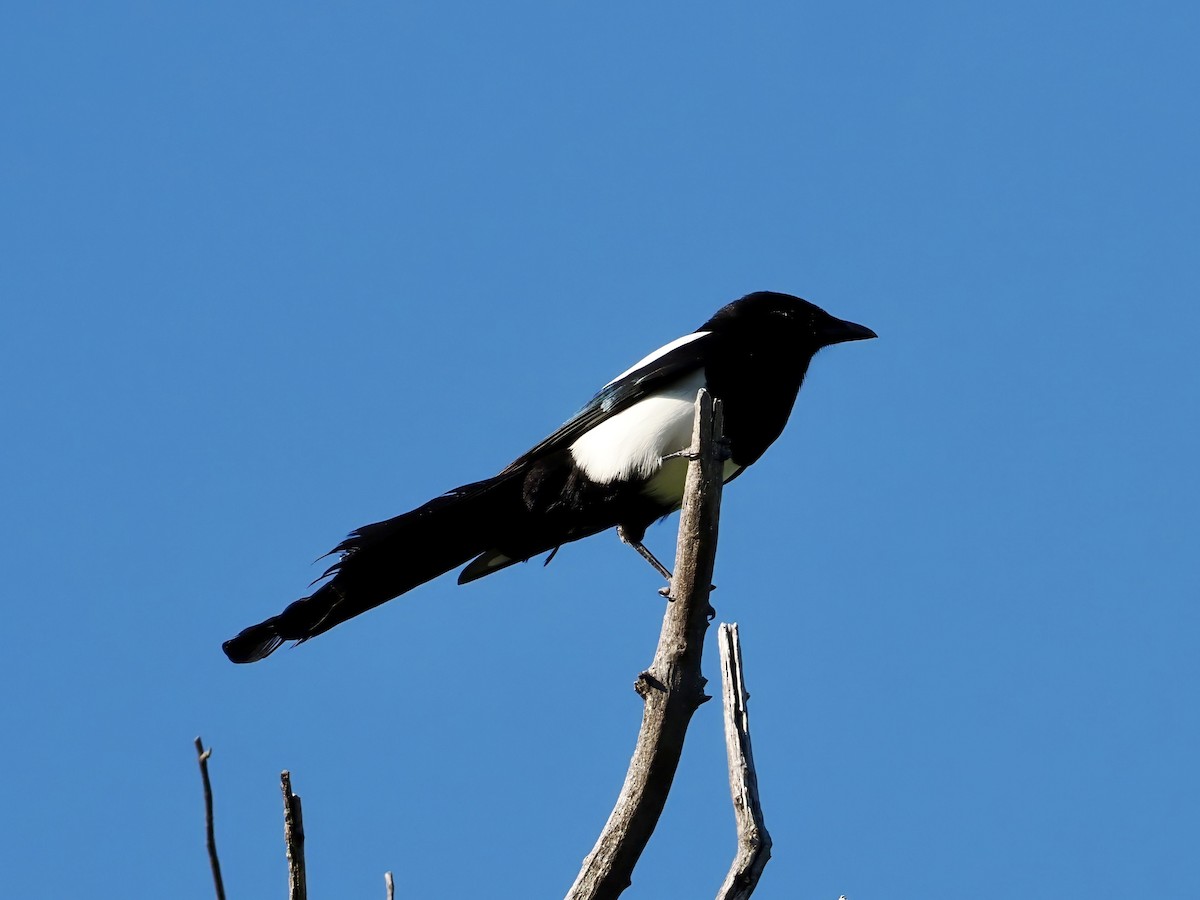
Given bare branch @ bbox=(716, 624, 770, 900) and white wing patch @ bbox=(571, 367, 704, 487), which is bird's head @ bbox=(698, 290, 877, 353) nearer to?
white wing patch @ bbox=(571, 367, 704, 487)

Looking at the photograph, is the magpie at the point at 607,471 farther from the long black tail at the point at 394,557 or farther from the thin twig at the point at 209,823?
the thin twig at the point at 209,823

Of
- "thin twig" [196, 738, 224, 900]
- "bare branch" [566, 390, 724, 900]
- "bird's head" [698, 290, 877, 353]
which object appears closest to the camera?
"thin twig" [196, 738, 224, 900]

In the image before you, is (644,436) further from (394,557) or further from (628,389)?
(394,557)

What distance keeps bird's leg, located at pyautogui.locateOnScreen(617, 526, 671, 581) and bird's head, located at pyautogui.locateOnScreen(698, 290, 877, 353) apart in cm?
99

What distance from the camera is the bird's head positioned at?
627 cm

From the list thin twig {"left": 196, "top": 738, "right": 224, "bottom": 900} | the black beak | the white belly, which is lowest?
thin twig {"left": 196, "top": 738, "right": 224, "bottom": 900}

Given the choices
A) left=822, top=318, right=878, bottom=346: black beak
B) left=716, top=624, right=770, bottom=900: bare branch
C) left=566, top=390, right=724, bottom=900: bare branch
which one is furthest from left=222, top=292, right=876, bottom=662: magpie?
left=716, top=624, right=770, bottom=900: bare branch

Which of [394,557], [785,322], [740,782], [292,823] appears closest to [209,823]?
[292,823]

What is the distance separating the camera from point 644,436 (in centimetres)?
575

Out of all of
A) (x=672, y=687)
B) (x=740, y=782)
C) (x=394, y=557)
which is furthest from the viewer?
(x=394, y=557)

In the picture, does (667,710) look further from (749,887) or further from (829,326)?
(829,326)

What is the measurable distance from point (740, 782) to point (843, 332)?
3.39 meters

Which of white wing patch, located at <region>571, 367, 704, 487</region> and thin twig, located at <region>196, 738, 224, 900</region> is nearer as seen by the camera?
thin twig, located at <region>196, 738, 224, 900</region>

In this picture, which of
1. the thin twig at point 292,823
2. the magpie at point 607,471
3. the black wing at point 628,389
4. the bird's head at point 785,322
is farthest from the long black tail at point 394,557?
the thin twig at point 292,823
